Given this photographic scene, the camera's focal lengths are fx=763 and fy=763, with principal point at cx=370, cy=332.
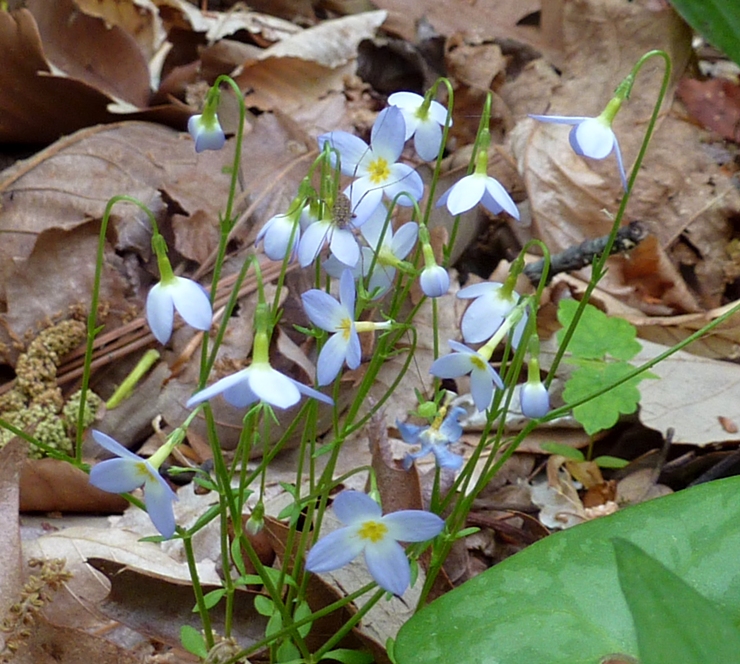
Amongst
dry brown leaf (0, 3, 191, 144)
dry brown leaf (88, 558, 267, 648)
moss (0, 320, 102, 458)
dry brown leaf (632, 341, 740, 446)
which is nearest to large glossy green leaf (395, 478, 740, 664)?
dry brown leaf (88, 558, 267, 648)

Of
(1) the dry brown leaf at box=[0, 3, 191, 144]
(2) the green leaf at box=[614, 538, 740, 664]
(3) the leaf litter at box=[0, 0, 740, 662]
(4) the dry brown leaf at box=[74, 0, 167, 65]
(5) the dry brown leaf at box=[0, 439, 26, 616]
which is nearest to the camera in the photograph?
(2) the green leaf at box=[614, 538, 740, 664]

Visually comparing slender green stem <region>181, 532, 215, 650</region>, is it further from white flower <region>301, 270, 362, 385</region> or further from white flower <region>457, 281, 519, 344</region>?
white flower <region>457, 281, 519, 344</region>

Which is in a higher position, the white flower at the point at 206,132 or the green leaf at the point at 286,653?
the white flower at the point at 206,132

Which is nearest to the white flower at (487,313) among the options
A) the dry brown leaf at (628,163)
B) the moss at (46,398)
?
the moss at (46,398)

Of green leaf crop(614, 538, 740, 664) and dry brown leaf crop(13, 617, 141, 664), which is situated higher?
green leaf crop(614, 538, 740, 664)

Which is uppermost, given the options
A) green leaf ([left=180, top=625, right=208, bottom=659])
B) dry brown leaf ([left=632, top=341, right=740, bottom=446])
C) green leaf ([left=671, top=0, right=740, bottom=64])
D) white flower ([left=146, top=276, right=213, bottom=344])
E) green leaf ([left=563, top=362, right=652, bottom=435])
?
green leaf ([left=671, top=0, right=740, bottom=64])

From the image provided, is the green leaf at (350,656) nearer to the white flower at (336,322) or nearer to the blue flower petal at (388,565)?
the blue flower petal at (388,565)

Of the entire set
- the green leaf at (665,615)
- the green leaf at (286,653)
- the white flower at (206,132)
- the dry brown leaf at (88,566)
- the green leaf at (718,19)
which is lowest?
the dry brown leaf at (88,566)
